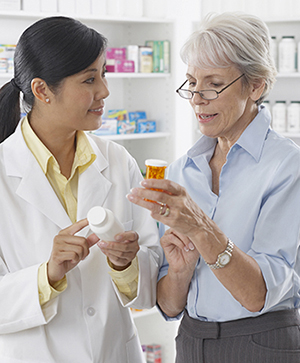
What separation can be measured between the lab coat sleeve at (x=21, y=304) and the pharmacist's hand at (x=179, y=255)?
337 millimetres

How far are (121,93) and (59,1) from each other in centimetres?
79

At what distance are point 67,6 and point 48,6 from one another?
106 millimetres

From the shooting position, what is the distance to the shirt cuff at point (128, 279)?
55.5 inches

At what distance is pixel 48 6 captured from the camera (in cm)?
276

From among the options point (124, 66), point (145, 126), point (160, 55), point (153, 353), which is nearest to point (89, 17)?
point (124, 66)

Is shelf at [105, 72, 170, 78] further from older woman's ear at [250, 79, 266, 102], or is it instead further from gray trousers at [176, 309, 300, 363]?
gray trousers at [176, 309, 300, 363]

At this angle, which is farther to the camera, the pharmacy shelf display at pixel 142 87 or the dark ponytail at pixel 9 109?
the pharmacy shelf display at pixel 142 87

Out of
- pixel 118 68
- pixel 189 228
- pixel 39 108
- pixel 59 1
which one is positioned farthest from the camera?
pixel 118 68

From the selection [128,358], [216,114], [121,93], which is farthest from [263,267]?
[121,93]

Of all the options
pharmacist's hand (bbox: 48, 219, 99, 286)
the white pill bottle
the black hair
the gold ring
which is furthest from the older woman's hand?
the black hair

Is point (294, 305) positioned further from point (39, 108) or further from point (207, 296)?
point (39, 108)

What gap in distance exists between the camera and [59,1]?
2.78 m

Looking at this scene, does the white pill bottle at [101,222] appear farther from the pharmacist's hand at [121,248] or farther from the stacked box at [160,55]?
the stacked box at [160,55]

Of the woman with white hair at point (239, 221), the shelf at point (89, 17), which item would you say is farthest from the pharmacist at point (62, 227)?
the shelf at point (89, 17)
